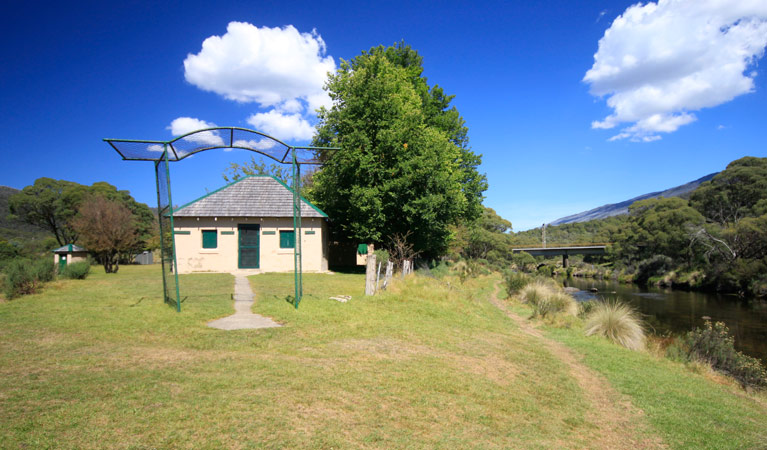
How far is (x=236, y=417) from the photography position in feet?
14.4

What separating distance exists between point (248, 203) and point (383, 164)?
818 cm

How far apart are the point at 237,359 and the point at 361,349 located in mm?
2224

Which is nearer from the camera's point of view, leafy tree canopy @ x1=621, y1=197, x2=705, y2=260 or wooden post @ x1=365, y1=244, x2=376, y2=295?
wooden post @ x1=365, y1=244, x2=376, y2=295

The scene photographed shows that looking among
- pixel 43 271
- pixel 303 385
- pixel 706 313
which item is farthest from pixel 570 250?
pixel 303 385

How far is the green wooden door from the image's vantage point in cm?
2292

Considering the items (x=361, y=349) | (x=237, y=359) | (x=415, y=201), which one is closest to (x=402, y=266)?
(x=415, y=201)

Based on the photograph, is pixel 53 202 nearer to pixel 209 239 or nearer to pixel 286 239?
pixel 209 239

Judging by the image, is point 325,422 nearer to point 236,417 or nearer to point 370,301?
point 236,417

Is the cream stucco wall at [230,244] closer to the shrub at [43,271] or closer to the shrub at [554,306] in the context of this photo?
the shrub at [43,271]

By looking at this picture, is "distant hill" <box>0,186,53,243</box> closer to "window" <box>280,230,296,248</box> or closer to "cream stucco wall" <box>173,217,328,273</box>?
"cream stucco wall" <box>173,217,328,273</box>

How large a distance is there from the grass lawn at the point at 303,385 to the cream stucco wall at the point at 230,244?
1212 cm

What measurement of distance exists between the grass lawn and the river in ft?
31.4

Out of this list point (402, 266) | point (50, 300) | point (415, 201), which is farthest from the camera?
point (415, 201)

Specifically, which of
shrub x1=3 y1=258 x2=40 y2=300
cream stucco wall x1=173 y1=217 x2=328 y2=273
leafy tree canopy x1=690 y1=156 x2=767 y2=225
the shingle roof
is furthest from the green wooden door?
leafy tree canopy x1=690 y1=156 x2=767 y2=225
